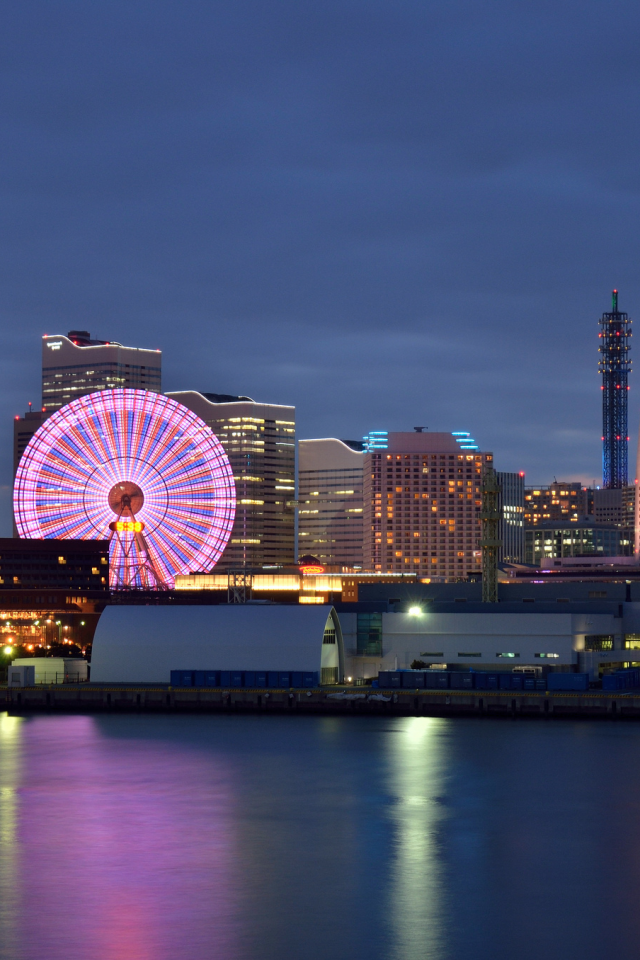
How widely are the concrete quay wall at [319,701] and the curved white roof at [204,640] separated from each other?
2.25m

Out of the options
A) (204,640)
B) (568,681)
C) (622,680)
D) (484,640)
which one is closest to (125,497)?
(204,640)

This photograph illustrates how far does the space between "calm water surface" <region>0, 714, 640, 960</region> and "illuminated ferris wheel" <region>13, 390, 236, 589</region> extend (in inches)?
2448

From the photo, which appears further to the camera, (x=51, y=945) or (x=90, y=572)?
(x=90, y=572)

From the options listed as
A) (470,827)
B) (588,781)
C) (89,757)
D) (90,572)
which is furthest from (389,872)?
(90,572)

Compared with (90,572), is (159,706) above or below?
below

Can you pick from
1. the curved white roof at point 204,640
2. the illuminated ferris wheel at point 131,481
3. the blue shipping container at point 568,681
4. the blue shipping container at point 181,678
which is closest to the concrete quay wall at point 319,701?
the blue shipping container at point 181,678

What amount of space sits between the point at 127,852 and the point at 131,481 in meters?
100

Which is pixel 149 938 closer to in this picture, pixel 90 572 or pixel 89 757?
pixel 89 757

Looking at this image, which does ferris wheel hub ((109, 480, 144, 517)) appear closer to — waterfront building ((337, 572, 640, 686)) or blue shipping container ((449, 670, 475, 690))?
waterfront building ((337, 572, 640, 686))

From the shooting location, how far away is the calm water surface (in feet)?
135

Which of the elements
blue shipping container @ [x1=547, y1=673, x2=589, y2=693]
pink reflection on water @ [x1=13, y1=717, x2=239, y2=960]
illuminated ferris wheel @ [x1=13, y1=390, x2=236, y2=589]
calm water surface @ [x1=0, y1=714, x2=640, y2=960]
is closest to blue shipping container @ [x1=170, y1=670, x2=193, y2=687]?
calm water surface @ [x1=0, y1=714, x2=640, y2=960]

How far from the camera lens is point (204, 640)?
4117 inches

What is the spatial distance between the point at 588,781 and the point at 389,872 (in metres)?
21.3

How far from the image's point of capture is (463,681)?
333 feet
